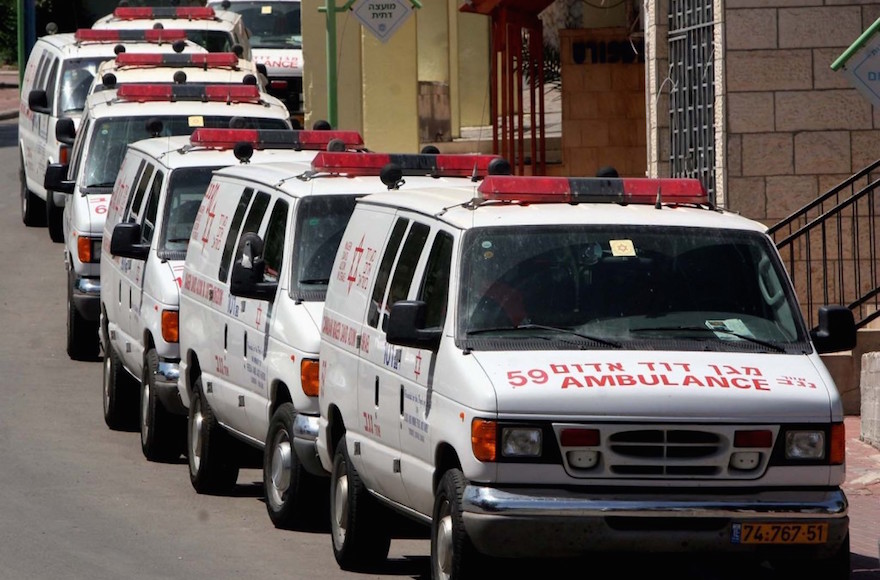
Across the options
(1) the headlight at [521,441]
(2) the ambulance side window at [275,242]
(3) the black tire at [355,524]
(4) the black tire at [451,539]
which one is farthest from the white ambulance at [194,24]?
(1) the headlight at [521,441]

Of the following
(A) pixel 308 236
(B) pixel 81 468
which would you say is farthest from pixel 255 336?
(B) pixel 81 468

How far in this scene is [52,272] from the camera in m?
20.9

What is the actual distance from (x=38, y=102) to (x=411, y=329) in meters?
14.6

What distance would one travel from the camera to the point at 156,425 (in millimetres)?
12711

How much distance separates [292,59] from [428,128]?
4895mm

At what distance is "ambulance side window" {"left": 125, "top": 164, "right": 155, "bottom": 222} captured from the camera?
45.4ft

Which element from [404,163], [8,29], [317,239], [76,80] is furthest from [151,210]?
[8,29]

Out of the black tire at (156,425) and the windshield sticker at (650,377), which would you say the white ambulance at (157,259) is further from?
the windshield sticker at (650,377)

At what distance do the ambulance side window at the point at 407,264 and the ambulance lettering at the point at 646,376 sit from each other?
4.07 ft

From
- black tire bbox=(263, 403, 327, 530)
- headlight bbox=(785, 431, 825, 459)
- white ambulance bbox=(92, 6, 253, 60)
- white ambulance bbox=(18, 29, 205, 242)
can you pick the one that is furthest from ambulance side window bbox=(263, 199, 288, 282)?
white ambulance bbox=(92, 6, 253, 60)

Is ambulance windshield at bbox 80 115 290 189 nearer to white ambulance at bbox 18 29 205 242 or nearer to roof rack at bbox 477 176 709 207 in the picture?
white ambulance at bbox 18 29 205 242

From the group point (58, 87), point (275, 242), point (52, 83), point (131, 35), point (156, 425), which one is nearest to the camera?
point (275, 242)

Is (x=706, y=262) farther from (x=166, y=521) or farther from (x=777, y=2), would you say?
(x=777, y=2)

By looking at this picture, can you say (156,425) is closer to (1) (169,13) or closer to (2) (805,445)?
(2) (805,445)
